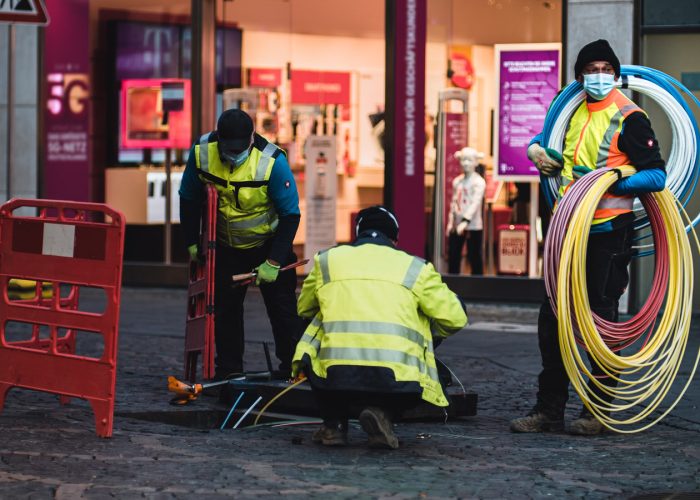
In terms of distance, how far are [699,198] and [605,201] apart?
589cm

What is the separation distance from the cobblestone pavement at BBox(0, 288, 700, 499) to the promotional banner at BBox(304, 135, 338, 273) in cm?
620

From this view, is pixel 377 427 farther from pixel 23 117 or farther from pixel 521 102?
pixel 23 117

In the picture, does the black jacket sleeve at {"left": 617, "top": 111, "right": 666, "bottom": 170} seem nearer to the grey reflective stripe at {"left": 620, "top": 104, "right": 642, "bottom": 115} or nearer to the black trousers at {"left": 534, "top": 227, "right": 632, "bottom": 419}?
the grey reflective stripe at {"left": 620, "top": 104, "right": 642, "bottom": 115}

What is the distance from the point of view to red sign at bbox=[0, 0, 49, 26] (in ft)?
31.1

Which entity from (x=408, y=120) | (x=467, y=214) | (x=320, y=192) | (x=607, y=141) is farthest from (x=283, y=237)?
(x=320, y=192)

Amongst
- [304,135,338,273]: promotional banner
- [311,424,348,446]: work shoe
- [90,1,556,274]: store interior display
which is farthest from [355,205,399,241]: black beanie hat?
[304,135,338,273]: promotional banner

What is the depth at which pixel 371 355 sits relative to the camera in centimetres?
627

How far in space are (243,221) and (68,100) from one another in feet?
25.8

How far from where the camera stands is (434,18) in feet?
44.8

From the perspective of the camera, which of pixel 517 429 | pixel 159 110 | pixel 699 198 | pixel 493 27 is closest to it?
pixel 517 429

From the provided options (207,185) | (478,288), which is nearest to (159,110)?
(478,288)

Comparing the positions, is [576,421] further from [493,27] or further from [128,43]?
[128,43]

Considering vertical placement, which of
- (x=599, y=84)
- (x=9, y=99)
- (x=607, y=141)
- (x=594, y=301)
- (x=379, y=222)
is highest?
(x=9, y=99)

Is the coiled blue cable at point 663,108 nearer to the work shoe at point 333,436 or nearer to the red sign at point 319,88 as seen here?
the work shoe at point 333,436
